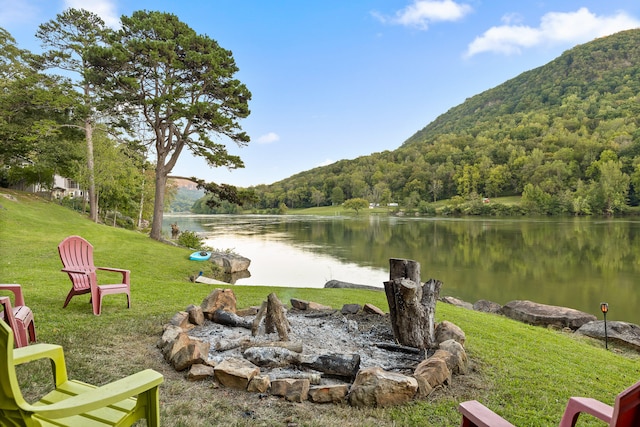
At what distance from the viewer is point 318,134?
2206 inches

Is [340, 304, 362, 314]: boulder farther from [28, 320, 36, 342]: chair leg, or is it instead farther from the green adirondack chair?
the green adirondack chair

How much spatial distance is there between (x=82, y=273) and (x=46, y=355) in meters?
3.34

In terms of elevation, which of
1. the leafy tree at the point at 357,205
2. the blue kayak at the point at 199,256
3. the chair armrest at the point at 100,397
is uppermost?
the leafy tree at the point at 357,205

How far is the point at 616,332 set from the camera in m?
6.75

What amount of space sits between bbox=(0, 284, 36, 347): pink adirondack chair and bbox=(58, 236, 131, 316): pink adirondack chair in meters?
1.01

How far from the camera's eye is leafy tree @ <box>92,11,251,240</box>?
1428cm

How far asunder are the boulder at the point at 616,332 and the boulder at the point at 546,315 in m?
0.50

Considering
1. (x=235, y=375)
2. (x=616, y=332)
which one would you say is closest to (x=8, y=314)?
(x=235, y=375)

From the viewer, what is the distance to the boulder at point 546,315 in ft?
25.5

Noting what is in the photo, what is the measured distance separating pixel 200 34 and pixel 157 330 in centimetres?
1494

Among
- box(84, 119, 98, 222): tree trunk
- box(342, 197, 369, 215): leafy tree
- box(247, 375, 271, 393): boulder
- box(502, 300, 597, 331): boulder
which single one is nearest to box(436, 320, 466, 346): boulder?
box(247, 375, 271, 393): boulder

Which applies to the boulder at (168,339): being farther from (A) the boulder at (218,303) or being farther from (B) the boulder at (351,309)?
(B) the boulder at (351,309)

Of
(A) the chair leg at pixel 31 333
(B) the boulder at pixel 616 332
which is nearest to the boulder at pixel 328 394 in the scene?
(A) the chair leg at pixel 31 333

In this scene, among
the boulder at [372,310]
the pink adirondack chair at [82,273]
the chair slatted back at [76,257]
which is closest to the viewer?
the pink adirondack chair at [82,273]
